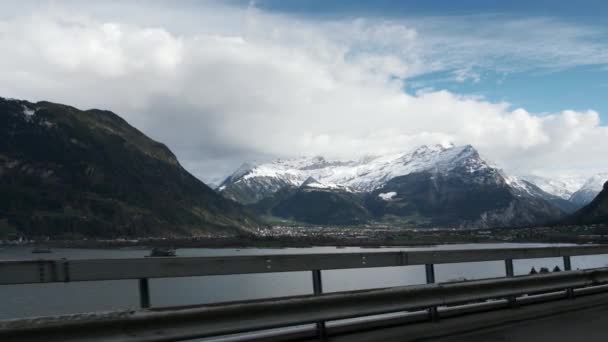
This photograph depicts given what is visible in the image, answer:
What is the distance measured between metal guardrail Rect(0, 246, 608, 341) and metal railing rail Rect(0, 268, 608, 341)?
1cm

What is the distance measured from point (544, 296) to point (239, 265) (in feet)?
27.7

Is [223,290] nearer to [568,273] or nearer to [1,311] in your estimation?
[1,311]

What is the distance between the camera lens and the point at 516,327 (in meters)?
11.6

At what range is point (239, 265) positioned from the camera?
8.83m

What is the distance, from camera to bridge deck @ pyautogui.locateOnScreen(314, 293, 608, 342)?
1031 cm

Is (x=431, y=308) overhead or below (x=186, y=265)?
below

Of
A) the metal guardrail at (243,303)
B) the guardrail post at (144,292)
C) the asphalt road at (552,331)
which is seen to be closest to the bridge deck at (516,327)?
the asphalt road at (552,331)

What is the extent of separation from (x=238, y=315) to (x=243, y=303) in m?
0.24

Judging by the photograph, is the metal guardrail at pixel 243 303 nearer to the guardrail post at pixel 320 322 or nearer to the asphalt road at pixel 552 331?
the guardrail post at pixel 320 322

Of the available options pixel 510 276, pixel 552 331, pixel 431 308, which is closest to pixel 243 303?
pixel 431 308

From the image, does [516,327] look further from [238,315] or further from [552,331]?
[238,315]

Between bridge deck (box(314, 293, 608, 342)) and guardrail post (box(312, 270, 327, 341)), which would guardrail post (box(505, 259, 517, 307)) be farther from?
guardrail post (box(312, 270, 327, 341))

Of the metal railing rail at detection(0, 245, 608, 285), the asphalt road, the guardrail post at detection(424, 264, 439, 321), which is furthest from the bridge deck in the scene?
the metal railing rail at detection(0, 245, 608, 285)

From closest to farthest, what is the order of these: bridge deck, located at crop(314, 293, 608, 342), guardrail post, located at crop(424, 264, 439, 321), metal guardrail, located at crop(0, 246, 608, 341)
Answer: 1. metal guardrail, located at crop(0, 246, 608, 341)
2. bridge deck, located at crop(314, 293, 608, 342)
3. guardrail post, located at crop(424, 264, 439, 321)
